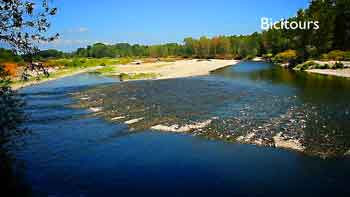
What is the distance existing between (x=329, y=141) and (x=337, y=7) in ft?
288

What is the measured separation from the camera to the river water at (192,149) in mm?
15234

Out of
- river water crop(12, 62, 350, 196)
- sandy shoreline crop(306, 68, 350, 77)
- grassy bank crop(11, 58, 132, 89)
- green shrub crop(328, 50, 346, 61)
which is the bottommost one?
river water crop(12, 62, 350, 196)

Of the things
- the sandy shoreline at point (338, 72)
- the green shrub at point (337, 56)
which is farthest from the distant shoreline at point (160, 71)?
the green shrub at point (337, 56)

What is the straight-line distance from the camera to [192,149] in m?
20.2

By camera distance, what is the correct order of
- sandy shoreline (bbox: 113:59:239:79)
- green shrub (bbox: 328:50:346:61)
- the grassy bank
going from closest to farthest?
the grassy bank, sandy shoreline (bbox: 113:59:239:79), green shrub (bbox: 328:50:346:61)

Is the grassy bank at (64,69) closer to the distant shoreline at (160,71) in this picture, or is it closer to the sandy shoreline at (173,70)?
the distant shoreline at (160,71)

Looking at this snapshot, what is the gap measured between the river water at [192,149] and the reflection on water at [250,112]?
0.24ft

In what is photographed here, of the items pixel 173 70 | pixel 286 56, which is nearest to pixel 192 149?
pixel 173 70

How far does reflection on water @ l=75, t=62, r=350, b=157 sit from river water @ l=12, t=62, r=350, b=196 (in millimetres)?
74

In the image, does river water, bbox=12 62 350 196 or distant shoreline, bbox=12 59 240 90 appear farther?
distant shoreline, bbox=12 59 240 90

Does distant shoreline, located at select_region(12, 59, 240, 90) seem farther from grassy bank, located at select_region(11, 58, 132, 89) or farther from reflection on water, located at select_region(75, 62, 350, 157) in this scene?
Result: reflection on water, located at select_region(75, 62, 350, 157)

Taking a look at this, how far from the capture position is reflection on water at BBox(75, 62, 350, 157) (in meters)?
21.5

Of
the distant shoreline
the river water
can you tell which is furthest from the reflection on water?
the distant shoreline

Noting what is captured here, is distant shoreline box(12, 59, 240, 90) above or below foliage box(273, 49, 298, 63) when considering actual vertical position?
below
